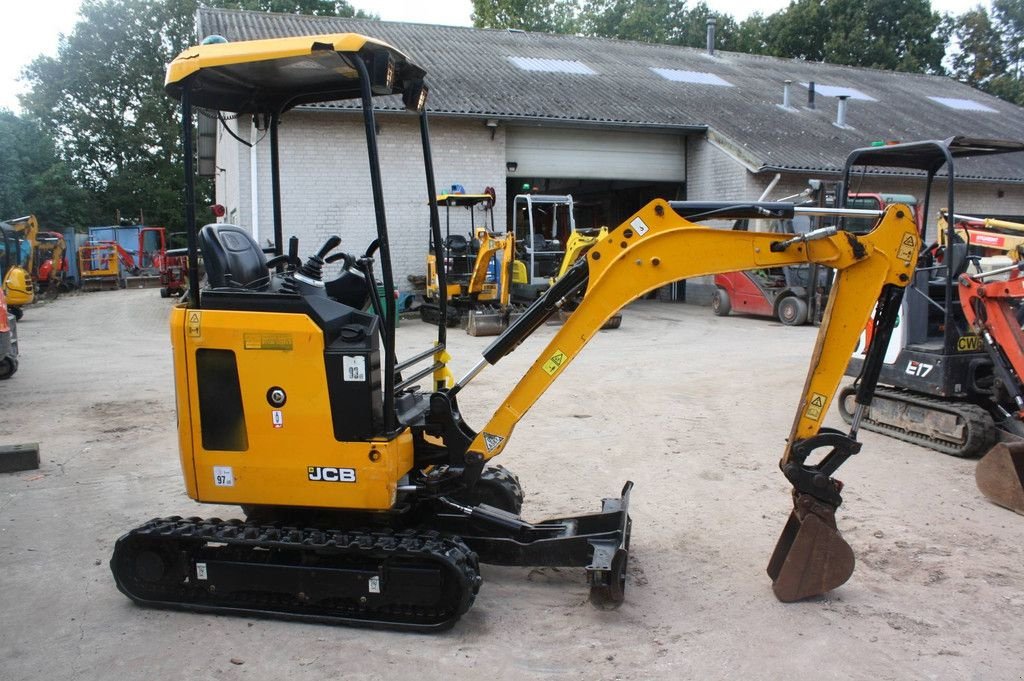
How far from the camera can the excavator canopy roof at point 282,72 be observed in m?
3.75

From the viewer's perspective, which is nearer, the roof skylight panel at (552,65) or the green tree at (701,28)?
the roof skylight panel at (552,65)

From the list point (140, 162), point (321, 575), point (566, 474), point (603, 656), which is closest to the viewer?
point (603, 656)

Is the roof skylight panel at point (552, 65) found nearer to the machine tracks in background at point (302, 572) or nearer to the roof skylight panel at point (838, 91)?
the roof skylight panel at point (838, 91)

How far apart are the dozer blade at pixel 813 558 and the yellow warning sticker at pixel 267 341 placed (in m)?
2.56

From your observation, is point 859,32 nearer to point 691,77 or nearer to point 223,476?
point 691,77

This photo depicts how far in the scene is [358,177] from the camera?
17.2m

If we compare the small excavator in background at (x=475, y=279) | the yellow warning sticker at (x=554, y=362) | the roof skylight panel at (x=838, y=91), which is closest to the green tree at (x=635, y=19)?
the roof skylight panel at (x=838, y=91)

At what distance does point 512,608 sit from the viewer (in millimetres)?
4109

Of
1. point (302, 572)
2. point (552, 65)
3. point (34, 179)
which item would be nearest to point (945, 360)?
point (302, 572)

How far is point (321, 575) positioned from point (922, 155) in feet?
20.7

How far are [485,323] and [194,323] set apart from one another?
10.5m

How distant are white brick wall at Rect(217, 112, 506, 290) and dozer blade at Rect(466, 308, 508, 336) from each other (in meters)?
2.79

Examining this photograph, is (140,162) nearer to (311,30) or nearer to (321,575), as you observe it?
(311,30)

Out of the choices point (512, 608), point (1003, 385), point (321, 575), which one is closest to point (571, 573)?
point (512, 608)
